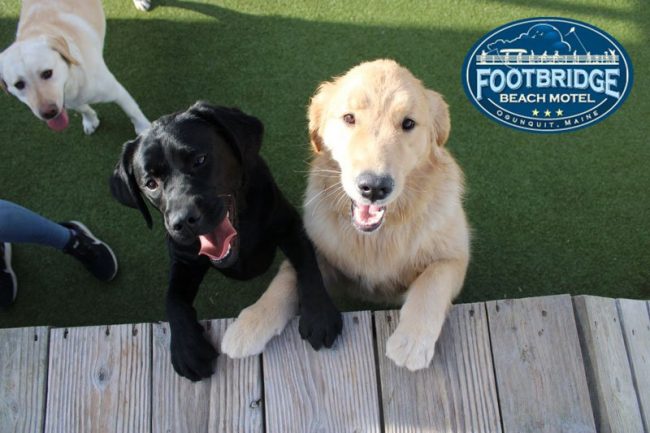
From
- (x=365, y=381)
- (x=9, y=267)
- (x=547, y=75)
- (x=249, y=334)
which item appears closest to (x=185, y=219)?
(x=249, y=334)

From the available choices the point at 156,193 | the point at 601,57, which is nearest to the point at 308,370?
the point at 156,193

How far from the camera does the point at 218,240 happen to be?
200 centimetres

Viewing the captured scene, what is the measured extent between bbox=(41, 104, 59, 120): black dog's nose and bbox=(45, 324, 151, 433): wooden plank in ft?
4.47

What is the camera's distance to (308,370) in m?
1.94

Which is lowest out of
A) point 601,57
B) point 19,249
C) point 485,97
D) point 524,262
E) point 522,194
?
point 19,249

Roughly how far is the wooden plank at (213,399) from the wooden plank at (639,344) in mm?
1479

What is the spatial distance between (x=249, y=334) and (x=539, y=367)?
1131 millimetres

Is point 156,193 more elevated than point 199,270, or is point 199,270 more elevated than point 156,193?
point 156,193

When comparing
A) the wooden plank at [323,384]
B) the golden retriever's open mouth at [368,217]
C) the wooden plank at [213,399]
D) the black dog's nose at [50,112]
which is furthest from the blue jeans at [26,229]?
the golden retriever's open mouth at [368,217]

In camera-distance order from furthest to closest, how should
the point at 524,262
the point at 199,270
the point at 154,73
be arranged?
1. the point at 154,73
2. the point at 524,262
3. the point at 199,270

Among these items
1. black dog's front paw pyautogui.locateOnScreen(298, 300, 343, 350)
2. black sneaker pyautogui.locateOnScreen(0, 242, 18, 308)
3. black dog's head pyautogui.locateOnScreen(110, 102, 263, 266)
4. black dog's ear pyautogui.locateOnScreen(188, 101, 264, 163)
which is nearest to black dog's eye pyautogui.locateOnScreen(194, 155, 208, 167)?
black dog's head pyautogui.locateOnScreen(110, 102, 263, 266)

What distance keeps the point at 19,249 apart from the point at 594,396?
3219 mm

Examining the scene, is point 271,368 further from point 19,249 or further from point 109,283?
point 19,249

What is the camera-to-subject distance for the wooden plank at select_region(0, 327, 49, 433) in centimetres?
198
